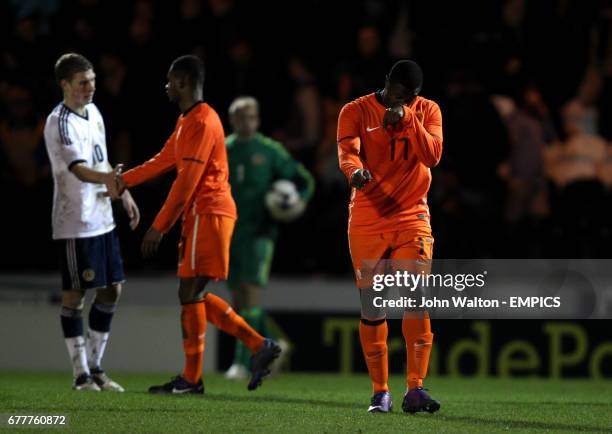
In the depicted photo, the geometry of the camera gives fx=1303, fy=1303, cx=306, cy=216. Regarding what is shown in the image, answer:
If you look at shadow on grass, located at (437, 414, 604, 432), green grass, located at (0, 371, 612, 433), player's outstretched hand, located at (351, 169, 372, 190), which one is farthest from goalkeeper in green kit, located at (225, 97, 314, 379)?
player's outstretched hand, located at (351, 169, 372, 190)

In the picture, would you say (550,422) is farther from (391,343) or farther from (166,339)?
(166,339)

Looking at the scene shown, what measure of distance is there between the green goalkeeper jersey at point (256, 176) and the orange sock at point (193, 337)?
2.57m

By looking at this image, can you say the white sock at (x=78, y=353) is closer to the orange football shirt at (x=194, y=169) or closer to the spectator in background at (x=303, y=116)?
the orange football shirt at (x=194, y=169)

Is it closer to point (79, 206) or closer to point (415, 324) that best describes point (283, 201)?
point (79, 206)

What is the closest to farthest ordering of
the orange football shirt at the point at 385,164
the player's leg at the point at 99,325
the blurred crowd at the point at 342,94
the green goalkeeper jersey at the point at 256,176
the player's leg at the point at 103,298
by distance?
the orange football shirt at the point at 385,164 → the player's leg at the point at 103,298 → the player's leg at the point at 99,325 → the green goalkeeper jersey at the point at 256,176 → the blurred crowd at the point at 342,94

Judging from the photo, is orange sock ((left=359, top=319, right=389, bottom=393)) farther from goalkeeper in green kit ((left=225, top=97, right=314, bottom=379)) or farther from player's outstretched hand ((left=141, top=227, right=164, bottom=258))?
goalkeeper in green kit ((left=225, top=97, right=314, bottom=379))

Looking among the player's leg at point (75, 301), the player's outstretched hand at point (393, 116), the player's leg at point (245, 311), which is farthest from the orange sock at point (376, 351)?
the player's leg at point (245, 311)

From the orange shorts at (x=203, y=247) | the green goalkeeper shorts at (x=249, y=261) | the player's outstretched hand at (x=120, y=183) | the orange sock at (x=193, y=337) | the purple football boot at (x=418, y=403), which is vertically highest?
the player's outstretched hand at (x=120, y=183)

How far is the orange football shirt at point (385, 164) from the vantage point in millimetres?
6984

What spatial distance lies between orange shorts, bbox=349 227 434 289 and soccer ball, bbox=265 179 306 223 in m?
3.47

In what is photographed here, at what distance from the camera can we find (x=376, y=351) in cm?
704

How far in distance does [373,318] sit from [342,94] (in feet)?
19.9

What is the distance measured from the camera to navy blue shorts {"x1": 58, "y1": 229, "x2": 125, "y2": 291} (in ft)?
26.7

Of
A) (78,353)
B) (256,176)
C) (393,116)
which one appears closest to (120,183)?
(78,353)
